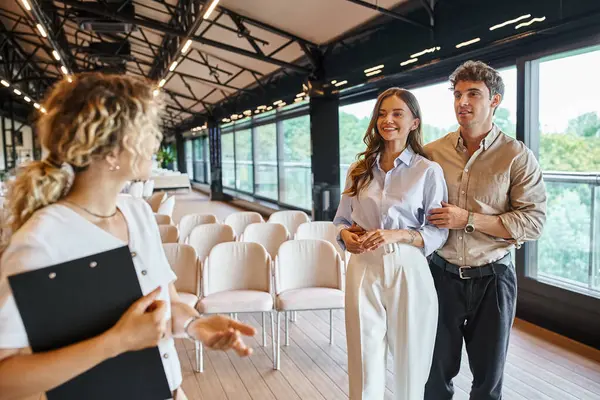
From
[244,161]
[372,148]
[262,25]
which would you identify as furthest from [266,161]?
[372,148]

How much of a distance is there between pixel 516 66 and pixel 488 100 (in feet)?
9.03

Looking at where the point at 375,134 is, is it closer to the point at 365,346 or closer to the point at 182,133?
the point at 365,346

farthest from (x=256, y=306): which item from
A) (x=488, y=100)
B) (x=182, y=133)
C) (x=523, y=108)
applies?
(x=182, y=133)

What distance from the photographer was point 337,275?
436 cm

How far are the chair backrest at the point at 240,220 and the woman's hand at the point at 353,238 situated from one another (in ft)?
12.4

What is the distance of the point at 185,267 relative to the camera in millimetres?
4285

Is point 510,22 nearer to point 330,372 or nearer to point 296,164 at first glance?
point 330,372

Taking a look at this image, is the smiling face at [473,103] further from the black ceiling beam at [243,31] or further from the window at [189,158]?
the window at [189,158]

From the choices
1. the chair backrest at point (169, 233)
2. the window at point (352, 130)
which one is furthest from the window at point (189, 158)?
the chair backrest at point (169, 233)

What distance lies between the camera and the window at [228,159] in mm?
17922

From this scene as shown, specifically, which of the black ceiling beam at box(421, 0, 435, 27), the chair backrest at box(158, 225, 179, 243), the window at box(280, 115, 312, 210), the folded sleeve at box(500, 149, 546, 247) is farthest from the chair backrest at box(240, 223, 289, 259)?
the window at box(280, 115, 312, 210)

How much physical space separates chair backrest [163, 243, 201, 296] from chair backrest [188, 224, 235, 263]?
806 millimetres

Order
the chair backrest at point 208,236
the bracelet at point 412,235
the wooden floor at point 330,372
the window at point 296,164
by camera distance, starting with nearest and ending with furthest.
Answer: the bracelet at point 412,235
the wooden floor at point 330,372
the chair backrest at point 208,236
the window at point 296,164

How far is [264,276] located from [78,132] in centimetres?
335
